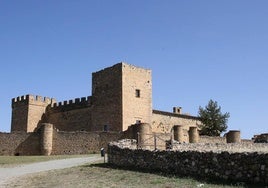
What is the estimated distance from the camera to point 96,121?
1592 inches

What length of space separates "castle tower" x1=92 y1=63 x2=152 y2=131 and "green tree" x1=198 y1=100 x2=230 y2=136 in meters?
12.3

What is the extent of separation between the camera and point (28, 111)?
156 feet

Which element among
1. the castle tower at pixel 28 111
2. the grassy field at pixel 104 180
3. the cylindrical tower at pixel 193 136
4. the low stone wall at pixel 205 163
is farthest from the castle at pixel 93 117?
the grassy field at pixel 104 180

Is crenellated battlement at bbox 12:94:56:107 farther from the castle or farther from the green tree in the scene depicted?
the green tree

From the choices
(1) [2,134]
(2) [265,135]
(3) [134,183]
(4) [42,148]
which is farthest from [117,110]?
(3) [134,183]

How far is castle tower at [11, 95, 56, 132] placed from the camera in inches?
1879

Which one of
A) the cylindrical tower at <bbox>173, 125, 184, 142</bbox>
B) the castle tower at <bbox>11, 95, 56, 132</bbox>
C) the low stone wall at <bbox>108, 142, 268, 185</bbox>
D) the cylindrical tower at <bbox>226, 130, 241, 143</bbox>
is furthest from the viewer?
the castle tower at <bbox>11, 95, 56, 132</bbox>

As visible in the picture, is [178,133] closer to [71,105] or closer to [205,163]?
[71,105]

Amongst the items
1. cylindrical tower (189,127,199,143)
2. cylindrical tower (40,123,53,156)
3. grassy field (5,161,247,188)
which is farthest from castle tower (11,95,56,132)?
grassy field (5,161,247,188)

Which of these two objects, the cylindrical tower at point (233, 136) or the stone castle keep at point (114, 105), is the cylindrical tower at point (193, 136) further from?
the stone castle keep at point (114, 105)

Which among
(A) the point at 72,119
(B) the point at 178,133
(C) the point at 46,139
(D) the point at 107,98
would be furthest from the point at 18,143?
(B) the point at 178,133

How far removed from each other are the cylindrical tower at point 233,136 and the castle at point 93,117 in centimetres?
452

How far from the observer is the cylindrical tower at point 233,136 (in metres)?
40.4

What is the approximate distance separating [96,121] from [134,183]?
1046 inches
